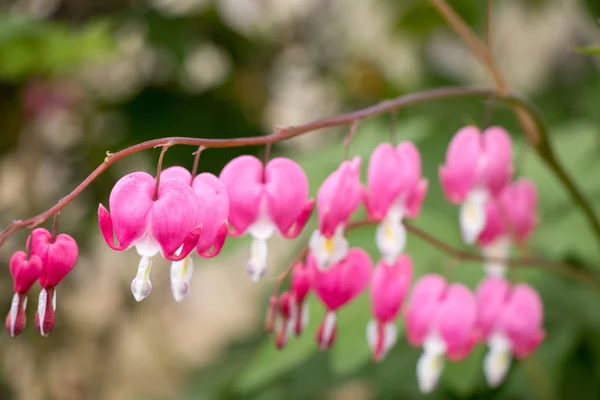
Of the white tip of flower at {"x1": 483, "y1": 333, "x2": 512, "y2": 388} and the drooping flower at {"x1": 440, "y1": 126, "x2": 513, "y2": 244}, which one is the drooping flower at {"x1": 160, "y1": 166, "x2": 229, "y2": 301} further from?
the white tip of flower at {"x1": 483, "y1": 333, "x2": 512, "y2": 388}

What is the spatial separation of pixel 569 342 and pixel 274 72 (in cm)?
136

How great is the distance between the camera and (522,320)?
96 cm

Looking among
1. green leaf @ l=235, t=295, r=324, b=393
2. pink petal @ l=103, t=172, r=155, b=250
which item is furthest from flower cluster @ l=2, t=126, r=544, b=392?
green leaf @ l=235, t=295, r=324, b=393

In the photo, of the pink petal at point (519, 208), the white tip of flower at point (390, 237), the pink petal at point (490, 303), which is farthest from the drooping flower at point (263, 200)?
the pink petal at point (519, 208)

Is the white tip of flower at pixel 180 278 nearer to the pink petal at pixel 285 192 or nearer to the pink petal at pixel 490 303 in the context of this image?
the pink petal at pixel 285 192

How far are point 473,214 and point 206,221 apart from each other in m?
0.34

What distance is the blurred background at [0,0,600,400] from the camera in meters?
1.38

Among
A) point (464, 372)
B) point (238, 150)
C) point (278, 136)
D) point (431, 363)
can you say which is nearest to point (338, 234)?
point (278, 136)

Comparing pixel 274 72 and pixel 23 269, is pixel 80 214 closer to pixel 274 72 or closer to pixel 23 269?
pixel 274 72

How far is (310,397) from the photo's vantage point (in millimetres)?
1740

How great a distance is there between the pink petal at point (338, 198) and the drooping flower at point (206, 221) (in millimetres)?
112

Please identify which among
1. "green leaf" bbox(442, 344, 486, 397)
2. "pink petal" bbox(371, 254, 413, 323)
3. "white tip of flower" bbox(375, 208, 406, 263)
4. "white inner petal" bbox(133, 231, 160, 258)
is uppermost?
"white inner petal" bbox(133, 231, 160, 258)

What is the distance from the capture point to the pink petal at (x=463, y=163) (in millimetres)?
874

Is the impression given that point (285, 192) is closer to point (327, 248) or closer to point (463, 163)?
point (327, 248)
